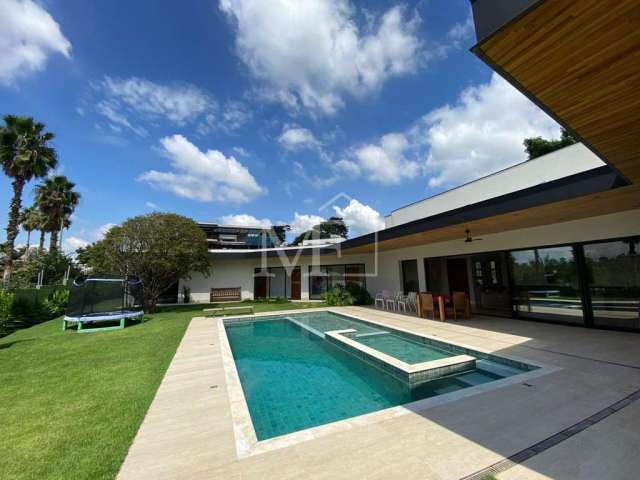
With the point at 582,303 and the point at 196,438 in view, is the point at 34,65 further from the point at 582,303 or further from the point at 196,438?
the point at 582,303

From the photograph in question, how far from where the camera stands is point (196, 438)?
2734mm

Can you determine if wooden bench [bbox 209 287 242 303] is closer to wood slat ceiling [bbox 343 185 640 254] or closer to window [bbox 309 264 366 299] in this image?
window [bbox 309 264 366 299]

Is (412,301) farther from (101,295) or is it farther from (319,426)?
(101,295)

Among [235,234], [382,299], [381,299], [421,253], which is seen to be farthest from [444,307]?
[235,234]

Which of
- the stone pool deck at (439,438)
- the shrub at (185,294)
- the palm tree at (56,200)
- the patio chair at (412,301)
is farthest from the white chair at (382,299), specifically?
the palm tree at (56,200)

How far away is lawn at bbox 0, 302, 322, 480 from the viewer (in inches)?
94.7

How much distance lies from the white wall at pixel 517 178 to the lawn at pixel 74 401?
13186 mm

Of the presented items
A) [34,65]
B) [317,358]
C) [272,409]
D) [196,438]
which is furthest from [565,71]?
[34,65]

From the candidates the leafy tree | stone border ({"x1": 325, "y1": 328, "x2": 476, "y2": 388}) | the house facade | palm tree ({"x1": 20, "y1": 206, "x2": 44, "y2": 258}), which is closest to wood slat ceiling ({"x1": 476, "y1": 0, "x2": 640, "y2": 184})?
the house facade

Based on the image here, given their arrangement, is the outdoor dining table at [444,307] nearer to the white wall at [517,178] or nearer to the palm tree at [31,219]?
the white wall at [517,178]

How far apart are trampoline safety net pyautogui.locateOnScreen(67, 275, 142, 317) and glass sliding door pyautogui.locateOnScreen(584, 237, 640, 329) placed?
47.3 feet

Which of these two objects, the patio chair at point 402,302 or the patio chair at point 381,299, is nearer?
the patio chair at point 402,302

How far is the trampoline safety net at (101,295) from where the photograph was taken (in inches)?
362

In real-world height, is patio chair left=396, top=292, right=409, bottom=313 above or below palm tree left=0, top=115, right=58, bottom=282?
below
